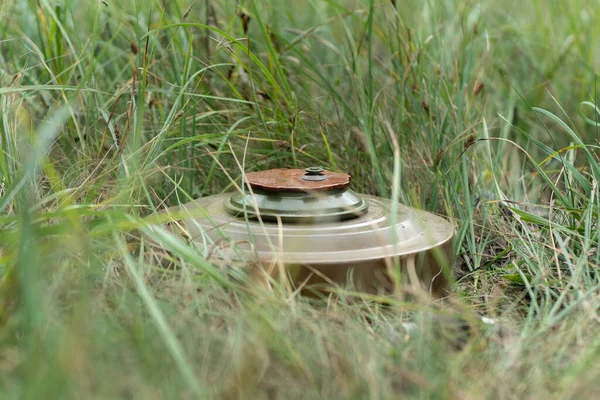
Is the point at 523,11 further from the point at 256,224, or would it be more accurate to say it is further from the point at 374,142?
the point at 256,224

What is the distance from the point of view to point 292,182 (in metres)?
1.45

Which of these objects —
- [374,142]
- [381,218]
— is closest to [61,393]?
[381,218]

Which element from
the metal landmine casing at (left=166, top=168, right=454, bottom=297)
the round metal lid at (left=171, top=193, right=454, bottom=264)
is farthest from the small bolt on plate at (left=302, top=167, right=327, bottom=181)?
the round metal lid at (left=171, top=193, right=454, bottom=264)

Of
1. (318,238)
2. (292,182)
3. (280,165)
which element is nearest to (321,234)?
(318,238)

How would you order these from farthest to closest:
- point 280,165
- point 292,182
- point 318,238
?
point 280,165 → point 292,182 → point 318,238

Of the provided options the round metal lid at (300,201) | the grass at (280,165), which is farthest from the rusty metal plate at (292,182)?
the grass at (280,165)

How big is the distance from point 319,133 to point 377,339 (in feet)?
2.93

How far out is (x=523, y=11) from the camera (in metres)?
2.81

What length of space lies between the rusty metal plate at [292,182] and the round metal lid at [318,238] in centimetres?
8

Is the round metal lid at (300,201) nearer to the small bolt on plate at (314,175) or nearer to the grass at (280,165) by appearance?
the small bolt on plate at (314,175)

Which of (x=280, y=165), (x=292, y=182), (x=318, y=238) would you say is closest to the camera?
(x=318, y=238)

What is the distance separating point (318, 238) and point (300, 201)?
0.12 metres

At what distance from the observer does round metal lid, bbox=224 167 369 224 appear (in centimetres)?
139

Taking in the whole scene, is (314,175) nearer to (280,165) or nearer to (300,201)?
(300,201)
